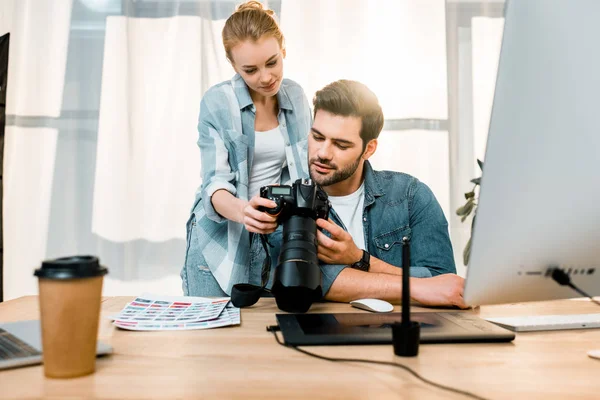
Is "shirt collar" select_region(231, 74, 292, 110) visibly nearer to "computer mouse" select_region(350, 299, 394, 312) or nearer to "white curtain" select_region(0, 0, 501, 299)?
"white curtain" select_region(0, 0, 501, 299)

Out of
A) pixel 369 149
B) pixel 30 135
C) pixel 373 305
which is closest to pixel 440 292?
pixel 373 305

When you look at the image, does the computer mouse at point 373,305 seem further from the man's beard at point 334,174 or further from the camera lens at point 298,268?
the man's beard at point 334,174

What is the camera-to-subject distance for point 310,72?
8.52 feet

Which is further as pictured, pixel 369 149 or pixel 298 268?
pixel 369 149

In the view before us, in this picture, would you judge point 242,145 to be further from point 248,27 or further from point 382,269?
point 382,269

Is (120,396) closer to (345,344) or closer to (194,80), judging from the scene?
(345,344)

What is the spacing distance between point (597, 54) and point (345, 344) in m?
0.48

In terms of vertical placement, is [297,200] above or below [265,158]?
below

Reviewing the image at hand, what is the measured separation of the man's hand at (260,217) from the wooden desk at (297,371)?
0.28 m

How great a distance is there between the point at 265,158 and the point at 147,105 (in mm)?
972

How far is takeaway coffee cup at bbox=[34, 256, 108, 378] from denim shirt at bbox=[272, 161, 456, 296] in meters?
1.07

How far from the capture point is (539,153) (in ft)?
2.11

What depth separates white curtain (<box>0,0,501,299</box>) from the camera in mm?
2592

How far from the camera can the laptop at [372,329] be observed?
2.61 feet
